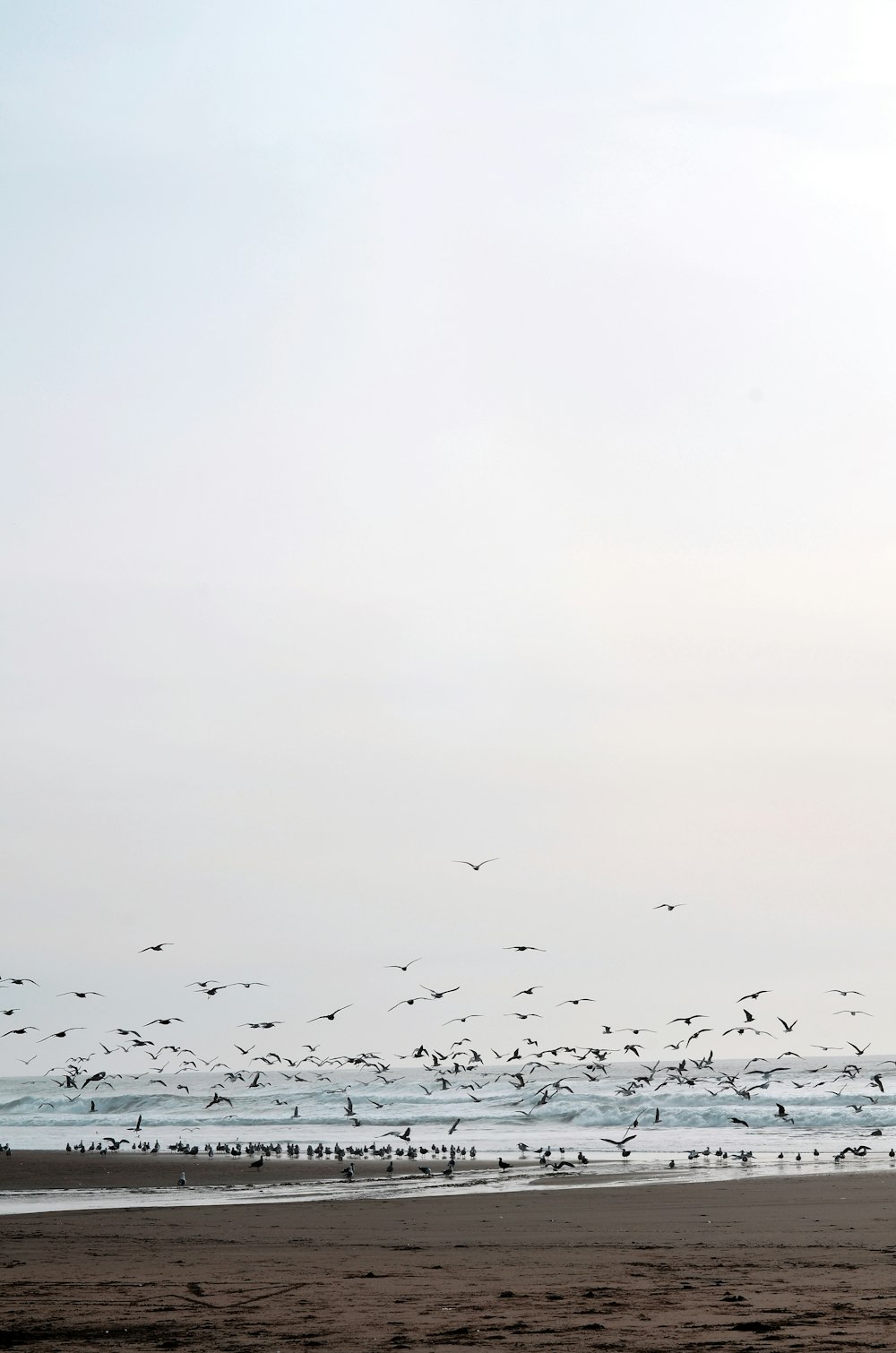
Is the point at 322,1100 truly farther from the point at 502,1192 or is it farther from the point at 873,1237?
the point at 873,1237

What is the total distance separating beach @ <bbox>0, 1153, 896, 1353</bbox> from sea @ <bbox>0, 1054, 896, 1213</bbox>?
6.14m

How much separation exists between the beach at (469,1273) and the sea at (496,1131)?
242 inches

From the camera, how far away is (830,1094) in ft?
Result: 244

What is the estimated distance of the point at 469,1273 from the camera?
17109mm

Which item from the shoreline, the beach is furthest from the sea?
the beach

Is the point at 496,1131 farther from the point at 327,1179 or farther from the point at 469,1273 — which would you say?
the point at 469,1273

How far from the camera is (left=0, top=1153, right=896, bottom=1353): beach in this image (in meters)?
12.4

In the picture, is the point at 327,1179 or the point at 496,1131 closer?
the point at 327,1179

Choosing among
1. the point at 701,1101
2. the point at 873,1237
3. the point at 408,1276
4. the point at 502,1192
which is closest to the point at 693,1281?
the point at 408,1276

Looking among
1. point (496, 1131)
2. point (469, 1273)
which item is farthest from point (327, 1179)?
point (496, 1131)

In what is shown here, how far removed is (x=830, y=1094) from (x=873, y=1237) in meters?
58.1

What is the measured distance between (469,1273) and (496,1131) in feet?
147

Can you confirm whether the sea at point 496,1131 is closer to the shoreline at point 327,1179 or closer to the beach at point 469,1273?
the shoreline at point 327,1179

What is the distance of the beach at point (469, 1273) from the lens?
12.4 meters
